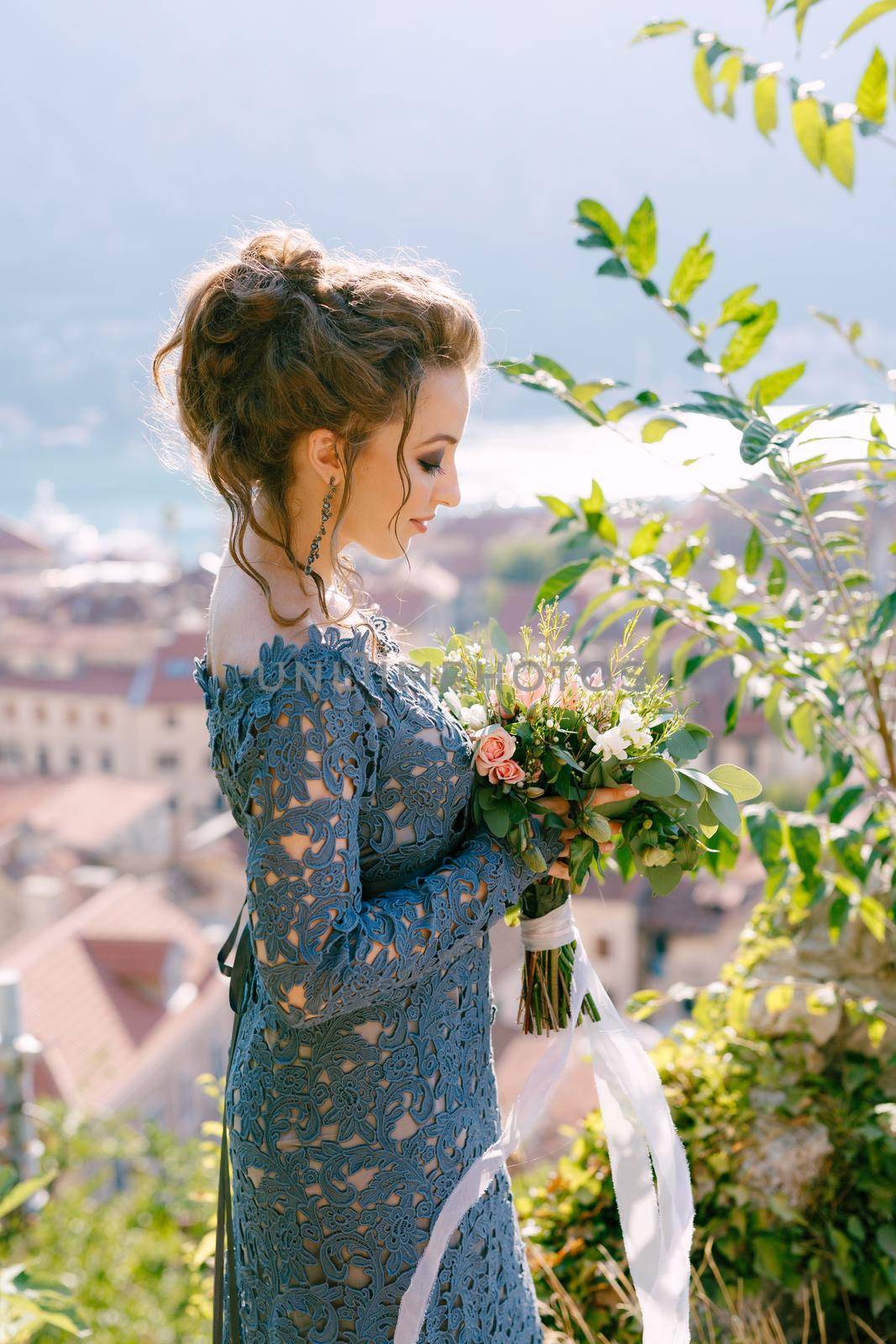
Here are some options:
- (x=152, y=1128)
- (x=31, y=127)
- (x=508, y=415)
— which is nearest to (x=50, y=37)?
(x=31, y=127)

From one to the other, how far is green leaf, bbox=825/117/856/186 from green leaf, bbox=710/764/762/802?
68cm

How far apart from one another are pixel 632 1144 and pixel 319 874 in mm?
463

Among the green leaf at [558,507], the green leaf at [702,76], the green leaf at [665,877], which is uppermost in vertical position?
the green leaf at [702,76]

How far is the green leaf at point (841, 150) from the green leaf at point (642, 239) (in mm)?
203

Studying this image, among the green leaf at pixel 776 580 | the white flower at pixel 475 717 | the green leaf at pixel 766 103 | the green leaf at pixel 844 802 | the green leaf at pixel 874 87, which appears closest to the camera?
the white flower at pixel 475 717

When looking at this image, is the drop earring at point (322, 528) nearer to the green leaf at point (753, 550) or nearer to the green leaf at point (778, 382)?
the green leaf at point (778, 382)

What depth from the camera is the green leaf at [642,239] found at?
4.32 feet

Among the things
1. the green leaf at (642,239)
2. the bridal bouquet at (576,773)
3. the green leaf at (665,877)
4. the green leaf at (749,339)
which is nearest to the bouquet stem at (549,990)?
the bridal bouquet at (576,773)

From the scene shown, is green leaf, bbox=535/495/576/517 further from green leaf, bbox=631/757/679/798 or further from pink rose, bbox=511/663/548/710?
green leaf, bbox=631/757/679/798

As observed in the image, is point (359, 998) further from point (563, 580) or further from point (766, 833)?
point (766, 833)

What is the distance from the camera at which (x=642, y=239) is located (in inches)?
52.6

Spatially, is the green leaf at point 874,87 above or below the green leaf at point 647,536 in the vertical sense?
above

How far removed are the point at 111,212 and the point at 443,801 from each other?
59.6m

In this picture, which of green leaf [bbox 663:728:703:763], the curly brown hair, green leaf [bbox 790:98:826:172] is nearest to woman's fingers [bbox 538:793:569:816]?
green leaf [bbox 663:728:703:763]
